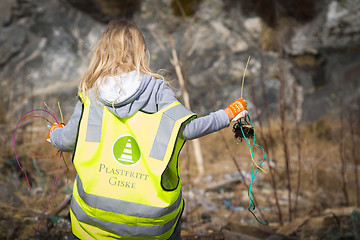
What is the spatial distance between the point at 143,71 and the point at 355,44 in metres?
6.76

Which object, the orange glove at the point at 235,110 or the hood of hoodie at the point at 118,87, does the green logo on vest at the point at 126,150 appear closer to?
the hood of hoodie at the point at 118,87

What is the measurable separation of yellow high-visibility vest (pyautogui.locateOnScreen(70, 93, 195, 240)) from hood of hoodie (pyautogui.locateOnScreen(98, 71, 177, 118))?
0.03m

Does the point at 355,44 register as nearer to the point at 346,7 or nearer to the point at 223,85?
the point at 346,7

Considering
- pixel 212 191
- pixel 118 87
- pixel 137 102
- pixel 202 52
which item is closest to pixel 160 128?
pixel 137 102

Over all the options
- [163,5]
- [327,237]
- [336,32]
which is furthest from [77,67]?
[327,237]

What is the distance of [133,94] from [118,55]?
0.26 metres

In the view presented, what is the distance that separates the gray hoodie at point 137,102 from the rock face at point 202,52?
5.67 meters

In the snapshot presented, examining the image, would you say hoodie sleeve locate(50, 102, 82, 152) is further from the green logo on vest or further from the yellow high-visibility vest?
the green logo on vest

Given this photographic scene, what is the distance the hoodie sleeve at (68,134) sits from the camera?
57.8 inches

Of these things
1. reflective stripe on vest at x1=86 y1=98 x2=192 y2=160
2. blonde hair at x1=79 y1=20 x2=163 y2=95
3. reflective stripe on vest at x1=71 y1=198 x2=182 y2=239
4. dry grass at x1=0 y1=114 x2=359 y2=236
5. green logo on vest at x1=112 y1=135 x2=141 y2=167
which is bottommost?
dry grass at x1=0 y1=114 x2=359 y2=236

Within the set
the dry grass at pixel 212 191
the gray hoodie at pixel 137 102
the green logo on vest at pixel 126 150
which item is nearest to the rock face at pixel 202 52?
the dry grass at pixel 212 191

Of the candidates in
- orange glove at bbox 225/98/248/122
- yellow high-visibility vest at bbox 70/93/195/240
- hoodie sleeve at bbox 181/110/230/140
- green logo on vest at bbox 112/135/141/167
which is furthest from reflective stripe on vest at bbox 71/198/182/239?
orange glove at bbox 225/98/248/122

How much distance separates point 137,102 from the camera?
1413mm

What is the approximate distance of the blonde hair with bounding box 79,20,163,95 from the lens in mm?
1533
